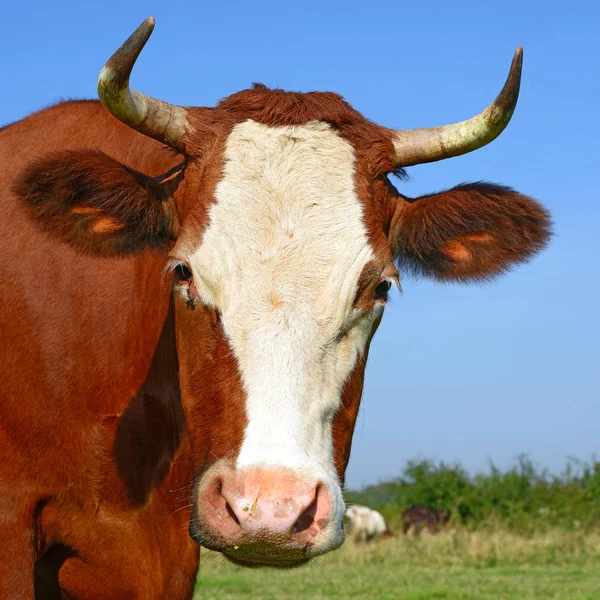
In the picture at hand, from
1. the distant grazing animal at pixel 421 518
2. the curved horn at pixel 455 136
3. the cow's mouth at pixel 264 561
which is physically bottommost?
the cow's mouth at pixel 264 561

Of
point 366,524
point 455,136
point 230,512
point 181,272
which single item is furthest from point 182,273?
point 366,524

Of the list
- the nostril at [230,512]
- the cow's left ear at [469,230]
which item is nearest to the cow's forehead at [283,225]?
the cow's left ear at [469,230]

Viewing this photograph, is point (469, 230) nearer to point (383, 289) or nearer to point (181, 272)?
point (383, 289)

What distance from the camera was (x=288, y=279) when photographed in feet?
13.5

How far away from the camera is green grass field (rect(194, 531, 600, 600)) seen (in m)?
11.8

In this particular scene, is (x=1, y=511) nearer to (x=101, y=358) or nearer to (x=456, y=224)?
(x=101, y=358)

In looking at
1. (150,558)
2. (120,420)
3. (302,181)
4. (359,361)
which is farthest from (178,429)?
(302,181)

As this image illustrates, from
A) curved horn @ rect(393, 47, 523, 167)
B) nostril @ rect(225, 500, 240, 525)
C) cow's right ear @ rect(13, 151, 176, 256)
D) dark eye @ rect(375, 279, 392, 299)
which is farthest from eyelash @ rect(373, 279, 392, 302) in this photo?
nostril @ rect(225, 500, 240, 525)

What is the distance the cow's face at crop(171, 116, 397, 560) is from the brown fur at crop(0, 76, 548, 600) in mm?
248

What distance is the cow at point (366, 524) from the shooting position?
24.8 metres

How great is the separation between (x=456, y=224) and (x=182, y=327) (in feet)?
5.29

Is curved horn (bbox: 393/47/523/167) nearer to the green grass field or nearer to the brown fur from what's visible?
the brown fur

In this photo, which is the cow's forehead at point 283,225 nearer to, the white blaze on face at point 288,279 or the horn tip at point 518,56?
the white blaze on face at point 288,279

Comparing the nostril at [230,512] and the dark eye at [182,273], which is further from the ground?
the dark eye at [182,273]
